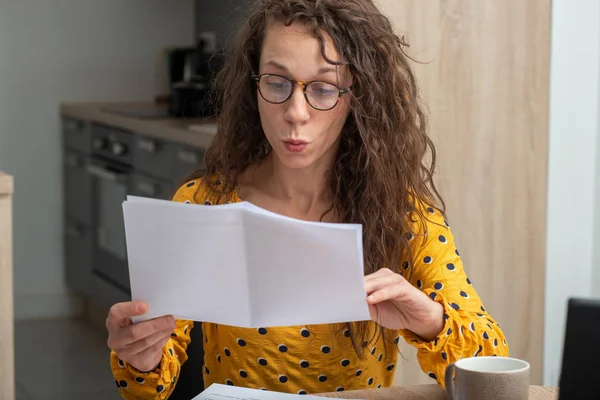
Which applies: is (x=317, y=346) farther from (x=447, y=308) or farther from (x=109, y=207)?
(x=109, y=207)

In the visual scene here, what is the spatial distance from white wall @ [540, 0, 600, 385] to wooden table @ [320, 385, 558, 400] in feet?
4.28

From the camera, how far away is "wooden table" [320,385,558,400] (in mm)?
1224

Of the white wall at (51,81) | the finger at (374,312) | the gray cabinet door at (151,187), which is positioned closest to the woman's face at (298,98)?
the finger at (374,312)

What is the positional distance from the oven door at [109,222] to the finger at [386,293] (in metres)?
2.44

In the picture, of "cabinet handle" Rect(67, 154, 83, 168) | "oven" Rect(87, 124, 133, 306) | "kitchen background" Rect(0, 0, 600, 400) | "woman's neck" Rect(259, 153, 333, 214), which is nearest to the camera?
"woman's neck" Rect(259, 153, 333, 214)

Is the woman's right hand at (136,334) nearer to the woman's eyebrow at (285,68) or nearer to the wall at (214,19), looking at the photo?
the woman's eyebrow at (285,68)

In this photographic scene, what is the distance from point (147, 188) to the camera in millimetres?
3357

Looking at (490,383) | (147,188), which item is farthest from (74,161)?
(490,383)

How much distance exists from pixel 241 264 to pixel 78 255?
3177 millimetres

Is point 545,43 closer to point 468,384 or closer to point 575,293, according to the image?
point 575,293

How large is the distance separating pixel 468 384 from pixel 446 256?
430 mm

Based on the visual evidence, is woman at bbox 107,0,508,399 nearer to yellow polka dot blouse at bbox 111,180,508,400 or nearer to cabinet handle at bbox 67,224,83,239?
yellow polka dot blouse at bbox 111,180,508,400

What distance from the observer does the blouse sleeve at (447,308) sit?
4.25ft

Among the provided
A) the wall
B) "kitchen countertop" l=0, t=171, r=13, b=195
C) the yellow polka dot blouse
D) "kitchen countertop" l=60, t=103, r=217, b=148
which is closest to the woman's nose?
the yellow polka dot blouse
